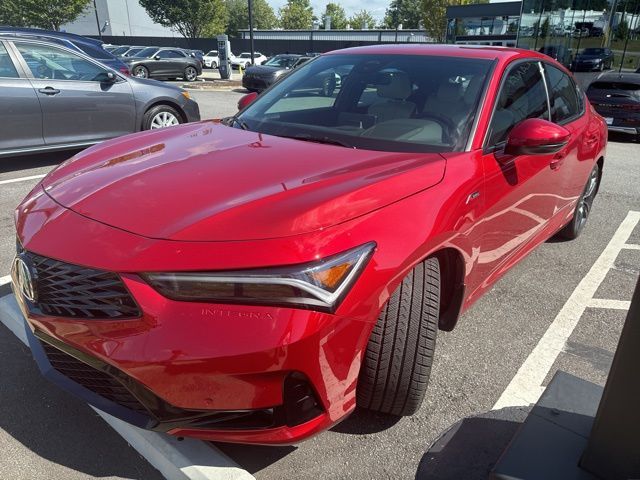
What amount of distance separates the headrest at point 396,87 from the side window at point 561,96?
1.21 metres

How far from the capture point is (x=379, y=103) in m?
2.99

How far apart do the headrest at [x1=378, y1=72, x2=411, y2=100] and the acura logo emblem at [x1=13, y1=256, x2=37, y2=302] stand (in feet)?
6.89

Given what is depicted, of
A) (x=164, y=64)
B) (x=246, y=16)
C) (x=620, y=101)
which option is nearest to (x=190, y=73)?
(x=164, y=64)

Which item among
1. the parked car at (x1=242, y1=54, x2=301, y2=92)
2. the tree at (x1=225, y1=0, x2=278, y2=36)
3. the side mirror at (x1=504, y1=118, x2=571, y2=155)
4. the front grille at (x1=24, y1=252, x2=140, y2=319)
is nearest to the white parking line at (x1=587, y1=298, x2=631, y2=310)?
the side mirror at (x1=504, y1=118, x2=571, y2=155)

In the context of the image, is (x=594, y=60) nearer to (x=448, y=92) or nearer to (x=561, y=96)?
(x=561, y=96)

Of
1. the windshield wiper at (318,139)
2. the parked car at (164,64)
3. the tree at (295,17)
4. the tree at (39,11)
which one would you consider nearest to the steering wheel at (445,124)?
the windshield wiper at (318,139)

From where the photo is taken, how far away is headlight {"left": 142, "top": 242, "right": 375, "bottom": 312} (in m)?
1.63

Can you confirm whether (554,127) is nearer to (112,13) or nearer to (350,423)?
(350,423)

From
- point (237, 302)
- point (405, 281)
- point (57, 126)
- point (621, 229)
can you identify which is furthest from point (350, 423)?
point (57, 126)

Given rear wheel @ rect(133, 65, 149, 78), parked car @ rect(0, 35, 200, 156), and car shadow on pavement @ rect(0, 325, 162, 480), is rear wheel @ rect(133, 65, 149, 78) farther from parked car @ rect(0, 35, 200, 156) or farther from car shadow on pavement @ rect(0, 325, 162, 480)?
car shadow on pavement @ rect(0, 325, 162, 480)

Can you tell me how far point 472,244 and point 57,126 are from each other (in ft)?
19.1

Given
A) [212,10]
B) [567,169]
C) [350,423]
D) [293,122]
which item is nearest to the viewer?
[350,423]

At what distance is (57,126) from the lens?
6.35m

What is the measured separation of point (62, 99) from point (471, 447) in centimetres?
632
